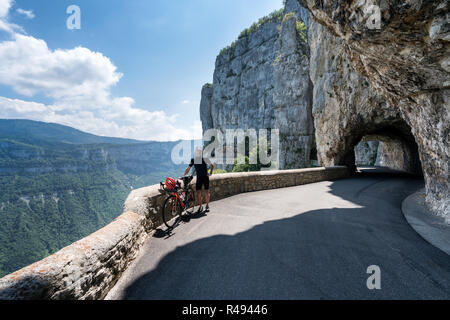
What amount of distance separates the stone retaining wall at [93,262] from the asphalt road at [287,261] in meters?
0.26

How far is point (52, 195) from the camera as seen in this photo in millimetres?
87812

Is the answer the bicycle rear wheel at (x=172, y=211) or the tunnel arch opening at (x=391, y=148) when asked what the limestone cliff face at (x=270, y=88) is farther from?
the bicycle rear wheel at (x=172, y=211)

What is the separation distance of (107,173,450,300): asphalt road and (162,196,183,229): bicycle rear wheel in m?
0.33

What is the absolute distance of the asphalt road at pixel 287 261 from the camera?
2.28 meters

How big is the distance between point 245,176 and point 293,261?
5096 millimetres

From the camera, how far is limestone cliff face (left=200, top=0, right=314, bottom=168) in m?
31.8

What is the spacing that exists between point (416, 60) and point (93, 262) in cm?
778

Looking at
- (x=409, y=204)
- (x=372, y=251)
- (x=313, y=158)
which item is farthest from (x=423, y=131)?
(x=313, y=158)

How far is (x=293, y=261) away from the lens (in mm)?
2852

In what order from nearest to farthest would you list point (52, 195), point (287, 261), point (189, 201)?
point (287, 261) → point (189, 201) → point (52, 195)

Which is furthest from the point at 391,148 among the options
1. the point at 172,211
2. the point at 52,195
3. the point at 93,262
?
the point at 52,195

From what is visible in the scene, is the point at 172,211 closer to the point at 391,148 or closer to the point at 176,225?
the point at 176,225

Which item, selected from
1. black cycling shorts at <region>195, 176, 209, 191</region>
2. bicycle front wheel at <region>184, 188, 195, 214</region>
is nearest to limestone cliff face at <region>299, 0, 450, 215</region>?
black cycling shorts at <region>195, 176, 209, 191</region>
